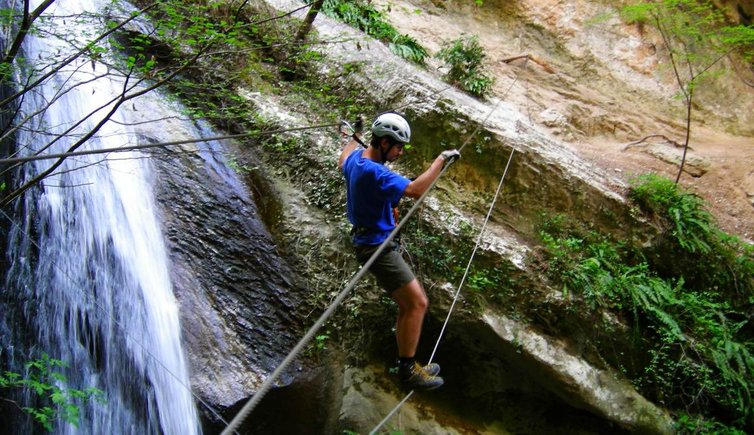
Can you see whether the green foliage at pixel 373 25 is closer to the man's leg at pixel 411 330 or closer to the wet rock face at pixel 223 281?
the wet rock face at pixel 223 281

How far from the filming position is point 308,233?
666cm

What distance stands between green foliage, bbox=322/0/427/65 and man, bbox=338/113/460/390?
18.0 feet

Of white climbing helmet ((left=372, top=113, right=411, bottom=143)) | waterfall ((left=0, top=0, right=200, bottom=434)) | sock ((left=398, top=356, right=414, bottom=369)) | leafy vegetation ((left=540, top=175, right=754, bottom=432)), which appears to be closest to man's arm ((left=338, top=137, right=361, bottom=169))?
white climbing helmet ((left=372, top=113, right=411, bottom=143))

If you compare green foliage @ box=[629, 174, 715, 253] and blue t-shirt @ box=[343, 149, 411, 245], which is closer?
blue t-shirt @ box=[343, 149, 411, 245]

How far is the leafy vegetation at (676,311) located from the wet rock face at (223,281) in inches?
129

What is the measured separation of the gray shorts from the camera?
→ 466cm

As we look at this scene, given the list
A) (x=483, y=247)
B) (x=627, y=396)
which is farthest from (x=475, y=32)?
(x=627, y=396)

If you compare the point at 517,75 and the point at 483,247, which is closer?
the point at 483,247

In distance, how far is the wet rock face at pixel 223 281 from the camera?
5.20 metres

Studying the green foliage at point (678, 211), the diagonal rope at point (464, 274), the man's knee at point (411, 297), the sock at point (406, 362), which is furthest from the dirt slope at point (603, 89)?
the sock at point (406, 362)

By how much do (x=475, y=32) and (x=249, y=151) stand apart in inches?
296

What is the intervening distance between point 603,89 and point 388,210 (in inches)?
368

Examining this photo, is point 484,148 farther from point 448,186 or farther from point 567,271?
point 567,271

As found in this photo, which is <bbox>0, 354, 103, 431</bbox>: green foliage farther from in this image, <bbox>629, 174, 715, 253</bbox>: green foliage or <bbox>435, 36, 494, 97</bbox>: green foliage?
<bbox>435, 36, 494, 97</bbox>: green foliage
